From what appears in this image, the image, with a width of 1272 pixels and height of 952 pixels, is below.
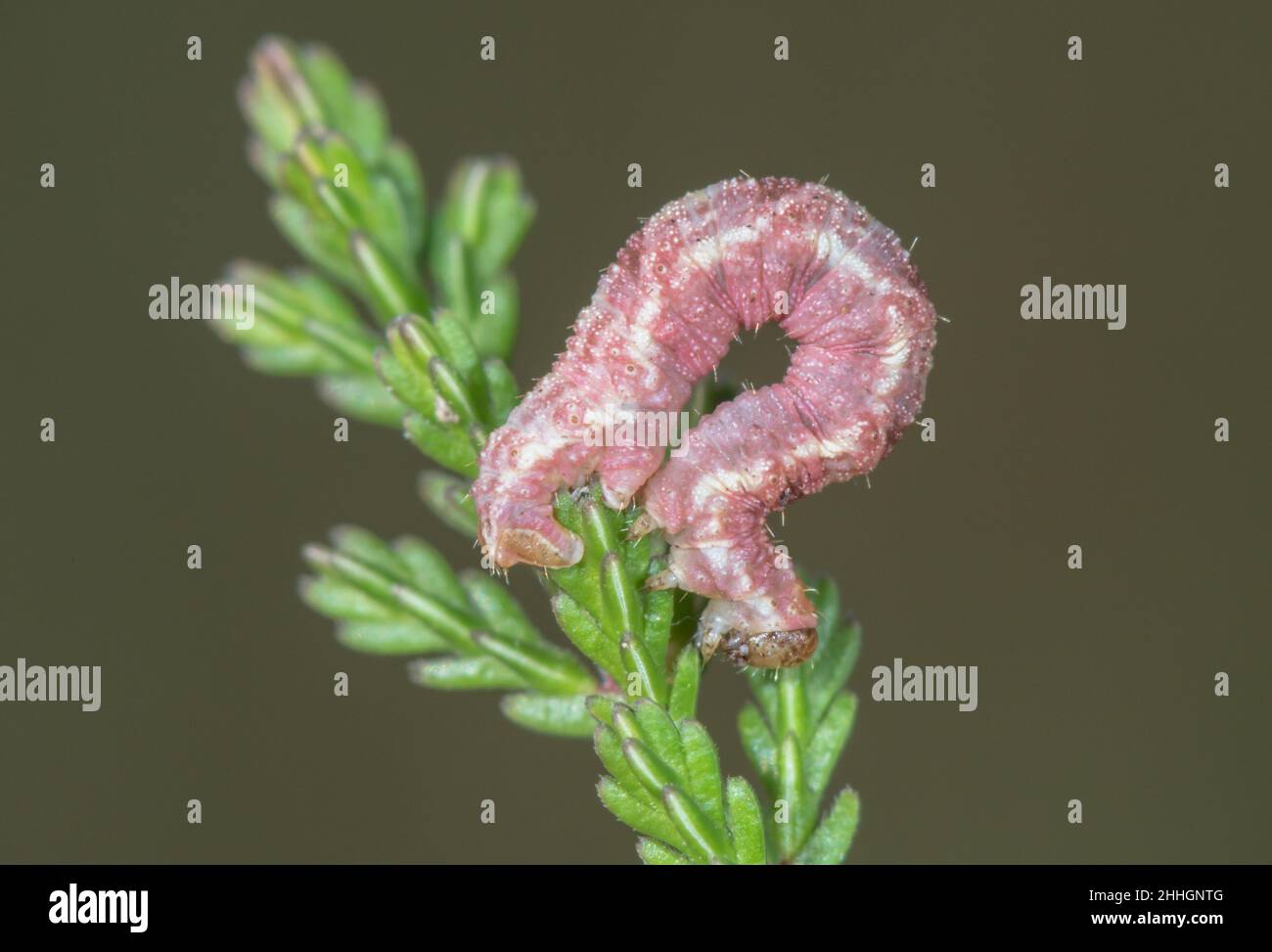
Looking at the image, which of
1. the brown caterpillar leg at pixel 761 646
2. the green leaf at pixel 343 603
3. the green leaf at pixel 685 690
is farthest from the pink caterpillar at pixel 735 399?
the green leaf at pixel 343 603

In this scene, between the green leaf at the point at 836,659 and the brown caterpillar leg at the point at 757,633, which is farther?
the green leaf at the point at 836,659

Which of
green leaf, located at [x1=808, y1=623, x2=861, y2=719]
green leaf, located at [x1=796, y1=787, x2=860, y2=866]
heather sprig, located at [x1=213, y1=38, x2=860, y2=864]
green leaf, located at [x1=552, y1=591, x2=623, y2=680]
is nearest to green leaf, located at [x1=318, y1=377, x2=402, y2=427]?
heather sprig, located at [x1=213, y1=38, x2=860, y2=864]

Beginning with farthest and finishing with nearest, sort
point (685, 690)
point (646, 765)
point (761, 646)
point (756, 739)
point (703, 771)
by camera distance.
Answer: point (756, 739) → point (761, 646) → point (685, 690) → point (703, 771) → point (646, 765)

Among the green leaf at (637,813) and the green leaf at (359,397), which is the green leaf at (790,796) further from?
the green leaf at (359,397)

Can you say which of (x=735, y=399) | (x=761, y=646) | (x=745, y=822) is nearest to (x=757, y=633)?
(x=761, y=646)

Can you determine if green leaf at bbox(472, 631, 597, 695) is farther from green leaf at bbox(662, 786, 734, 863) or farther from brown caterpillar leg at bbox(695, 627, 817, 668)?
green leaf at bbox(662, 786, 734, 863)

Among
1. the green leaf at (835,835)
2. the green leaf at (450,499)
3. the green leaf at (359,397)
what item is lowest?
the green leaf at (835,835)

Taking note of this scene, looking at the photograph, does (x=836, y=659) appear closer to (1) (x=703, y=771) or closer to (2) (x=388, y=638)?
(1) (x=703, y=771)

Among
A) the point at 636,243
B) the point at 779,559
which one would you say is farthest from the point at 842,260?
the point at 779,559
